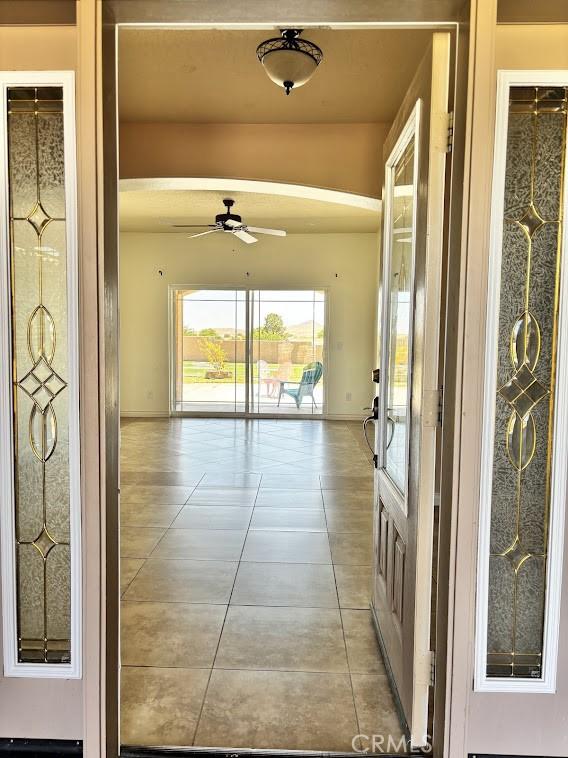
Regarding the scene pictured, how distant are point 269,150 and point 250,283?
5791 millimetres

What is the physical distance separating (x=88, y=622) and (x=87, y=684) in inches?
8.0

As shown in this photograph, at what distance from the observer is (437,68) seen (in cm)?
178

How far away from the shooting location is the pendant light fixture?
307cm

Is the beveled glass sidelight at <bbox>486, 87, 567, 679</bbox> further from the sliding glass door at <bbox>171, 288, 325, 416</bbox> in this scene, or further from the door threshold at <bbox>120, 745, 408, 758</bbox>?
the sliding glass door at <bbox>171, 288, 325, 416</bbox>

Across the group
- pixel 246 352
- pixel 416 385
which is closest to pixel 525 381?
pixel 416 385

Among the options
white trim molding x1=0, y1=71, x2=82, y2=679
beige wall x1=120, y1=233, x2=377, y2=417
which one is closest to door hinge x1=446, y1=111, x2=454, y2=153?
white trim molding x1=0, y1=71, x2=82, y2=679

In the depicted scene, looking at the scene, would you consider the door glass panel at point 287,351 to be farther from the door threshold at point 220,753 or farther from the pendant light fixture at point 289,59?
the door threshold at point 220,753

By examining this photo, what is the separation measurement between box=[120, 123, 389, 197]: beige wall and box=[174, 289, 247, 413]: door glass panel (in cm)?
600

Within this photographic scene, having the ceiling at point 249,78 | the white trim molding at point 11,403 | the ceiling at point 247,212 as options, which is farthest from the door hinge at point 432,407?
the ceiling at point 247,212

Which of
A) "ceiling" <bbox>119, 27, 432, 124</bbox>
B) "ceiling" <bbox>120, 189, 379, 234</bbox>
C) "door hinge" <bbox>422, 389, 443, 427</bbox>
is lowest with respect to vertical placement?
"door hinge" <bbox>422, 389, 443, 427</bbox>

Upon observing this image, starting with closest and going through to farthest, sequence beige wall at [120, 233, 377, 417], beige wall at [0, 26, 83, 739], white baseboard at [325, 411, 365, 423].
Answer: beige wall at [0, 26, 83, 739] < beige wall at [120, 233, 377, 417] < white baseboard at [325, 411, 365, 423]

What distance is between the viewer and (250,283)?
34.0 ft

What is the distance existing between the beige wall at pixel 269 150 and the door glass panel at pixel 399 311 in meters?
2.05

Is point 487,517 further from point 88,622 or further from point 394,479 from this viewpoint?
point 88,622
